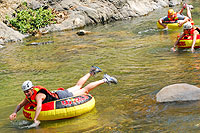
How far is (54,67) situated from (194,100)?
698 cm

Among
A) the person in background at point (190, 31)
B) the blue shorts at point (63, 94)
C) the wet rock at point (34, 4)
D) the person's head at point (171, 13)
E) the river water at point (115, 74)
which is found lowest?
the river water at point (115, 74)

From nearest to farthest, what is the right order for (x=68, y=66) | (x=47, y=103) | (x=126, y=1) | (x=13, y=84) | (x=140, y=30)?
(x=47, y=103)
(x=13, y=84)
(x=68, y=66)
(x=140, y=30)
(x=126, y=1)

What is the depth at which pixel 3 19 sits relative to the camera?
23.8 metres

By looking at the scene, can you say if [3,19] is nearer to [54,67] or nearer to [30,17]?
[30,17]

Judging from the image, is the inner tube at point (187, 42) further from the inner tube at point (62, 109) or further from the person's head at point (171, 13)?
the inner tube at point (62, 109)

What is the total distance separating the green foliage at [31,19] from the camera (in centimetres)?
2334

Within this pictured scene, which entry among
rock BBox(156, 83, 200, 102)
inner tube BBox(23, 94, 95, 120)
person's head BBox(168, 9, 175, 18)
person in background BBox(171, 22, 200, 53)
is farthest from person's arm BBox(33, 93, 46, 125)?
person's head BBox(168, 9, 175, 18)

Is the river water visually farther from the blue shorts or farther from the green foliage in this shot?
the green foliage

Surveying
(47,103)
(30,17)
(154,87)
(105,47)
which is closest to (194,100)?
(154,87)

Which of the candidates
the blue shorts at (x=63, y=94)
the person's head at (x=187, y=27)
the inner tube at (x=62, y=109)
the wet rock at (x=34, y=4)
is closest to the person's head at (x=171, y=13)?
the person's head at (x=187, y=27)

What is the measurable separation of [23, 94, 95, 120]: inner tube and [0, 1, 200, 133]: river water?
0.17 metres

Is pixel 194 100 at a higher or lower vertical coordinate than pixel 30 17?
lower

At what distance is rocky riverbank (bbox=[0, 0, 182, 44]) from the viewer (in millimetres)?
24609

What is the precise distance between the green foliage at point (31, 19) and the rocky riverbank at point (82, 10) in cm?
51
